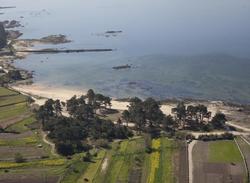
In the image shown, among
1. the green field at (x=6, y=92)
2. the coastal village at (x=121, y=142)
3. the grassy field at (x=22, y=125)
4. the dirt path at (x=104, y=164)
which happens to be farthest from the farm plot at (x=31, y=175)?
the green field at (x=6, y=92)

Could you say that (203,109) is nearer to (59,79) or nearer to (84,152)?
(84,152)

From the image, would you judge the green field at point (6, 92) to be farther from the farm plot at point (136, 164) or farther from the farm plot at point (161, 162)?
the farm plot at point (161, 162)

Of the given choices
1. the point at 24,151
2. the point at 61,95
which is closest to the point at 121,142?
the point at 24,151

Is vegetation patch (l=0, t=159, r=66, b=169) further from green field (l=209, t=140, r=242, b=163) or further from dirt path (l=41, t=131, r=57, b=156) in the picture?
green field (l=209, t=140, r=242, b=163)

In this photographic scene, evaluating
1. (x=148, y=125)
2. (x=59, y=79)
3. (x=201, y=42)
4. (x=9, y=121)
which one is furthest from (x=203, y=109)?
(x=201, y=42)

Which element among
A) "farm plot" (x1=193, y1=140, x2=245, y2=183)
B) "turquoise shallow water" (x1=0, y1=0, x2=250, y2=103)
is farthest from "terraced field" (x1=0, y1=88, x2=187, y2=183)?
"turquoise shallow water" (x1=0, y1=0, x2=250, y2=103)

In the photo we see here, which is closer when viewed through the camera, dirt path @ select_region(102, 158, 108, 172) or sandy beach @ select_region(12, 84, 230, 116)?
dirt path @ select_region(102, 158, 108, 172)
